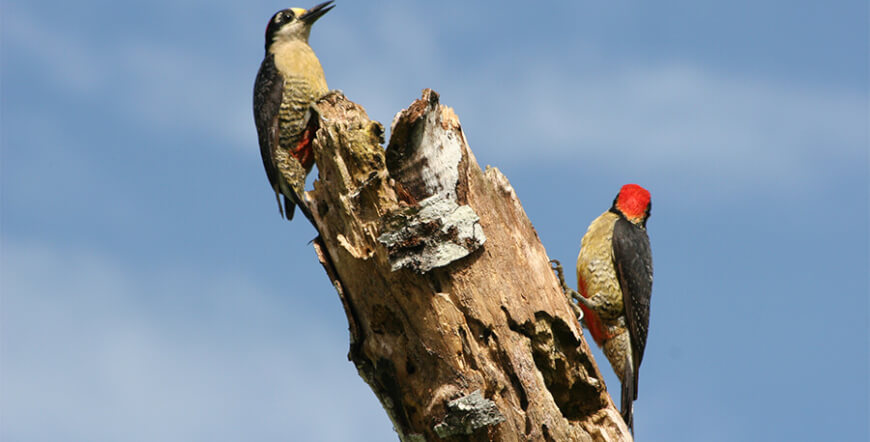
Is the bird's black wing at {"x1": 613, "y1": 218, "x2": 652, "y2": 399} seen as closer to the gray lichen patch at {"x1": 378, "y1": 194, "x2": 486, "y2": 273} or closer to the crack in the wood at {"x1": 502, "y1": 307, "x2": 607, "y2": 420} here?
the crack in the wood at {"x1": 502, "y1": 307, "x2": 607, "y2": 420}

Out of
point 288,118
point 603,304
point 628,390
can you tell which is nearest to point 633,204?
point 603,304

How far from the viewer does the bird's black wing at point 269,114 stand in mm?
6582

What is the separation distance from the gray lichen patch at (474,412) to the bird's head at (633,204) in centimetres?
389

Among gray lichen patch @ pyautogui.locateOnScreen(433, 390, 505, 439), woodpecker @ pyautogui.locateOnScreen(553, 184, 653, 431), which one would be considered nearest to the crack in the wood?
gray lichen patch @ pyautogui.locateOnScreen(433, 390, 505, 439)

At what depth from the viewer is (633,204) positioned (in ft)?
23.2

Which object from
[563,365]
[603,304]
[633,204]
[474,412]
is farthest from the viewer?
[633,204]

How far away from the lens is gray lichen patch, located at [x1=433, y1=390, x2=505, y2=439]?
139 inches

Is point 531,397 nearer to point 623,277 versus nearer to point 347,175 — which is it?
point 347,175

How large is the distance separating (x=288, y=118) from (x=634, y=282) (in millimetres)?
3233

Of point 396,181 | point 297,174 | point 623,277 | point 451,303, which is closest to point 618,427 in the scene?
point 451,303

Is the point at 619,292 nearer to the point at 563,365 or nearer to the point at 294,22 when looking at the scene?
the point at 563,365

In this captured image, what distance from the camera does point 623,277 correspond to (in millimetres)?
6520

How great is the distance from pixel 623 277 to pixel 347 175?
11.5 ft

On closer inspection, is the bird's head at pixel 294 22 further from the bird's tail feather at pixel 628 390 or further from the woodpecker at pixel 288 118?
the bird's tail feather at pixel 628 390
